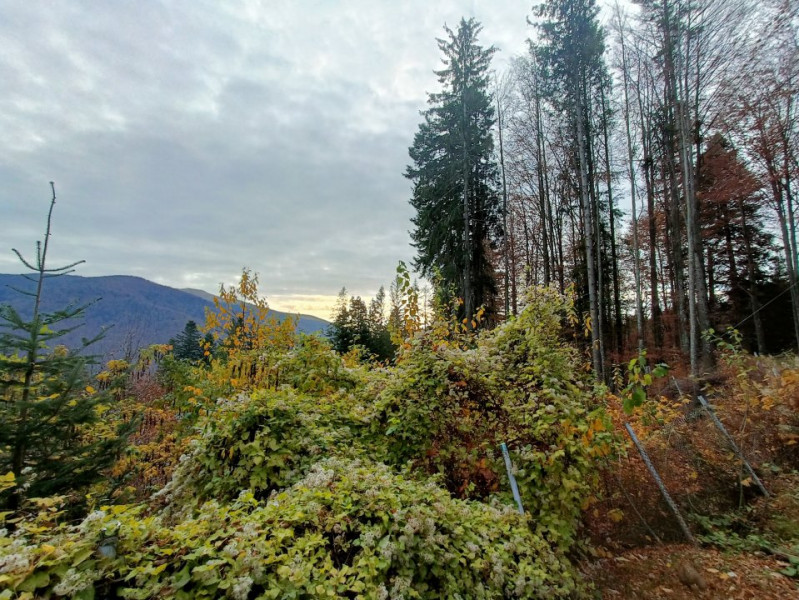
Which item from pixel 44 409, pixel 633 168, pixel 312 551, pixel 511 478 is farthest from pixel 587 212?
pixel 44 409

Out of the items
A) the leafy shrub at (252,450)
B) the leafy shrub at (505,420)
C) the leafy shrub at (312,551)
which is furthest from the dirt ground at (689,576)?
the leafy shrub at (252,450)

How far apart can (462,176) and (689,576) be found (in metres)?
13.2

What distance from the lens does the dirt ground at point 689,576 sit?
113 inches

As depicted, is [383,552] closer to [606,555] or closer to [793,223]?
[606,555]

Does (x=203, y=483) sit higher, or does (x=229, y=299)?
(x=229, y=299)

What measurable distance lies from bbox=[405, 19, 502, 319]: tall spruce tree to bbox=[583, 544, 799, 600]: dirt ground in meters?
10.2

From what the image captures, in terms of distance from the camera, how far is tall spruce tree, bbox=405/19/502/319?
14.0 meters

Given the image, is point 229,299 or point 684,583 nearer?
point 684,583

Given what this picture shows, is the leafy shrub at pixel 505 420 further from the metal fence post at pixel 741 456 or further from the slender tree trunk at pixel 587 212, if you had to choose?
the slender tree trunk at pixel 587 212

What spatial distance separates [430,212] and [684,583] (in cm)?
1290

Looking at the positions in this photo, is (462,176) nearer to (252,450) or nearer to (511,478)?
(511,478)

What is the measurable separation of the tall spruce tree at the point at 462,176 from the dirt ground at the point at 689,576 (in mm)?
10212

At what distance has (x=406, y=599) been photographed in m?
1.63

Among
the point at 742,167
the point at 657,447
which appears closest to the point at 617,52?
the point at 742,167
